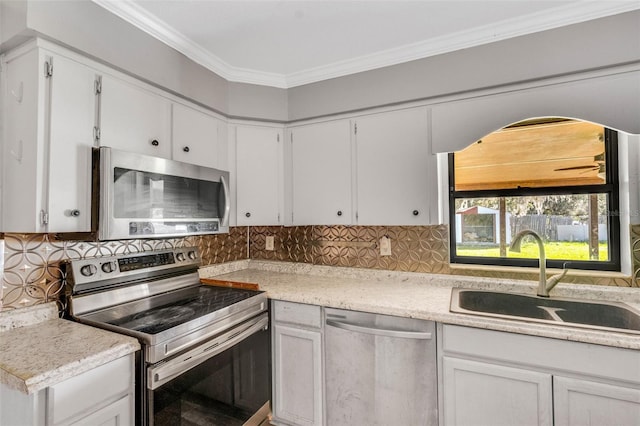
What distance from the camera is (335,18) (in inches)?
66.6

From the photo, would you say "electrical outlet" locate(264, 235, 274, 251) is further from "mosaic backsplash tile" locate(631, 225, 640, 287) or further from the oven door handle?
"mosaic backsplash tile" locate(631, 225, 640, 287)

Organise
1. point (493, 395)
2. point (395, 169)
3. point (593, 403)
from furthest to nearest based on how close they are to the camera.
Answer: point (395, 169) → point (493, 395) → point (593, 403)

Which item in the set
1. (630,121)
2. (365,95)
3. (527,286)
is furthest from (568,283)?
(365,95)

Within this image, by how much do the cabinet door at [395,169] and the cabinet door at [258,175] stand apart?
66cm

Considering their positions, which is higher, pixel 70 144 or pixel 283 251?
pixel 70 144

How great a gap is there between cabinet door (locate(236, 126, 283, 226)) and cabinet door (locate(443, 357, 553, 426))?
61.2 inches

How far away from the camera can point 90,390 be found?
3.65 feet

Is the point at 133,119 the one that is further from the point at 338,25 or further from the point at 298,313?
the point at 298,313

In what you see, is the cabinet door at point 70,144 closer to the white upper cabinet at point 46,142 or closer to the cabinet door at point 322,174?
the white upper cabinet at point 46,142

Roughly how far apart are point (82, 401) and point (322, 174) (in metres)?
1.77

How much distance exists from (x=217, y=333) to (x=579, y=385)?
5.47 ft

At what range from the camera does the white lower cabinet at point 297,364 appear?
1.79 meters

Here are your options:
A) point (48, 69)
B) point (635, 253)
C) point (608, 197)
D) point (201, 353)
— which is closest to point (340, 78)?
point (48, 69)

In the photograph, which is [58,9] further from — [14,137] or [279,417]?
[279,417]
